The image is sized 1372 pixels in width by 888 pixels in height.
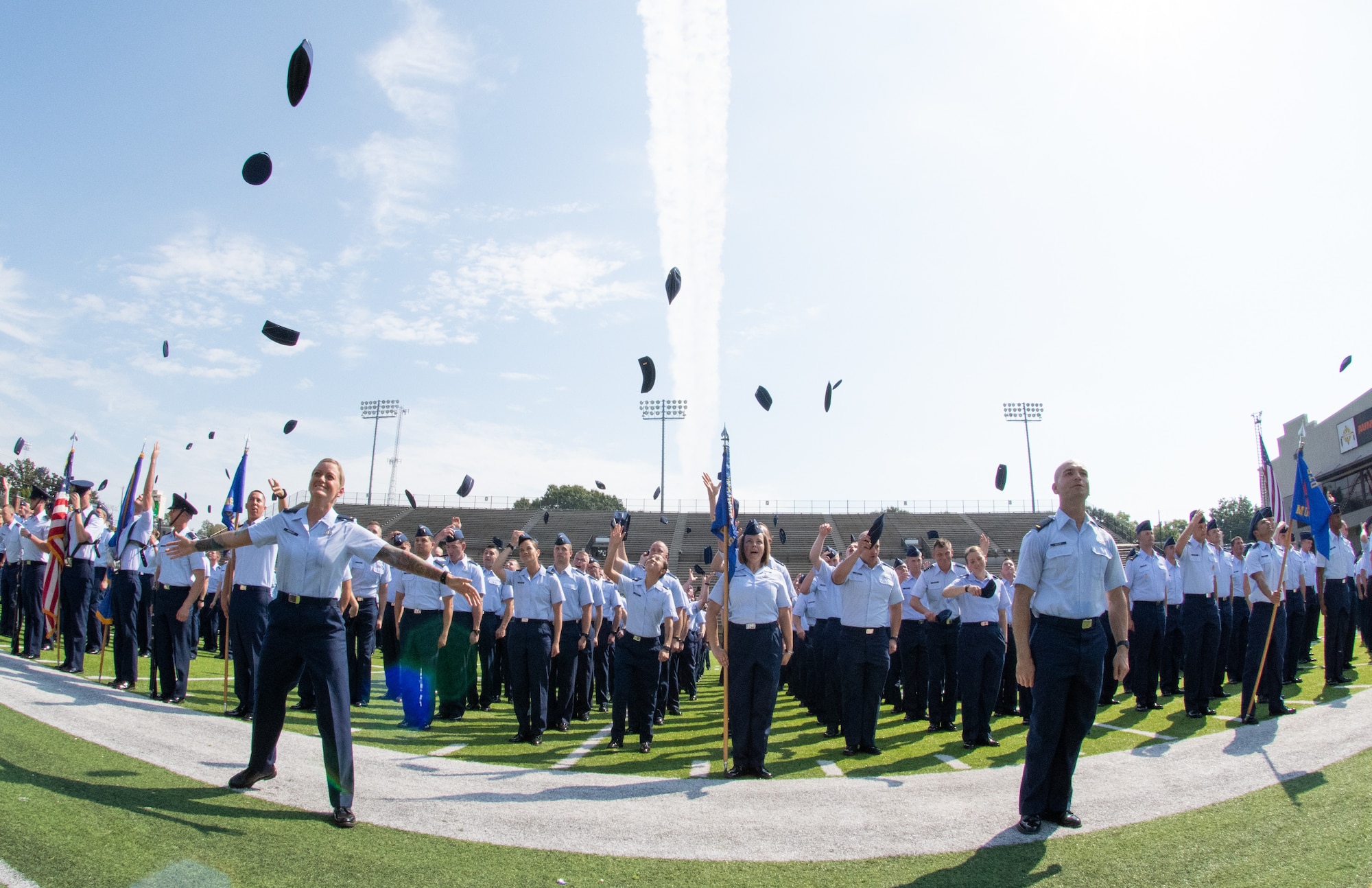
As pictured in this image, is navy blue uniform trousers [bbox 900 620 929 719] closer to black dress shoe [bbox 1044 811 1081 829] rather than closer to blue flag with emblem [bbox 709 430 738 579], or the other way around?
blue flag with emblem [bbox 709 430 738 579]

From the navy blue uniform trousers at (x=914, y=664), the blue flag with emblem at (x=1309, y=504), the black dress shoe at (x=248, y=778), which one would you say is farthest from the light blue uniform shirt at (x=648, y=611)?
the blue flag with emblem at (x=1309, y=504)

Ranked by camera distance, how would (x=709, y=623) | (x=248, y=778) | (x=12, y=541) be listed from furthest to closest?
(x=12, y=541) → (x=709, y=623) → (x=248, y=778)

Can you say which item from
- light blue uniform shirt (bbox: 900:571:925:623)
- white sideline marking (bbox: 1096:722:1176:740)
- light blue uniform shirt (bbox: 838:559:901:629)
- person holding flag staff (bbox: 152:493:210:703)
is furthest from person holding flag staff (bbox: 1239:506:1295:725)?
person holding flag staff (bbox: 152:493:210:703)

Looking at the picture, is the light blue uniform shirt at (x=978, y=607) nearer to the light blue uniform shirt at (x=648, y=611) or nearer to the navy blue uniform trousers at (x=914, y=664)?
the navy blue uniform trousers at (x=914, y=664)

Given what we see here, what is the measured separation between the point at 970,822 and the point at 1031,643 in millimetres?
1213

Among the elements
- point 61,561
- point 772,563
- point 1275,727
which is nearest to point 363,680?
point 61,561

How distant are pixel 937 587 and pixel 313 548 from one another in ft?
24.5

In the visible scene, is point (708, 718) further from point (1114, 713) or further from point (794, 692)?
point (1114, 713)

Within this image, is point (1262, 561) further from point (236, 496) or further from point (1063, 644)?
point (236, 496)

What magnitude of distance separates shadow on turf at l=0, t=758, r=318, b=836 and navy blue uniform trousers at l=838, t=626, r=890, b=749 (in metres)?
5.15

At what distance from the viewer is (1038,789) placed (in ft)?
15.8

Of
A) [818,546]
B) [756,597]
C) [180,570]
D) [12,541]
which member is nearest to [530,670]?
[756,597]

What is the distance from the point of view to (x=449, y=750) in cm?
770

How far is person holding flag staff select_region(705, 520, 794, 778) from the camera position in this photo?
22.1 feet
